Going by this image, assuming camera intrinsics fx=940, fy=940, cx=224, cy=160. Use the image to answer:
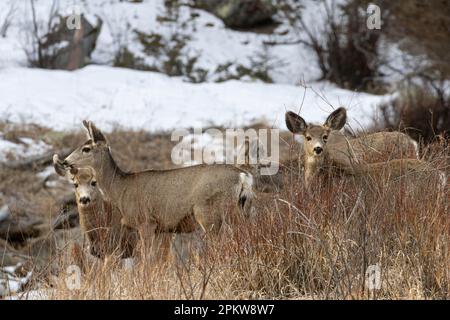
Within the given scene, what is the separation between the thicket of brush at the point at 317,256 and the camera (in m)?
5.82

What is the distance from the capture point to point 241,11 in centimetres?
2292

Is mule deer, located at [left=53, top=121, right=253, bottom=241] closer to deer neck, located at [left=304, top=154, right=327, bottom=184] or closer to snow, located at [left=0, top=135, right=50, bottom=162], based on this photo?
deer neck, located at [left=304, top=154, right=327, bottom=184]

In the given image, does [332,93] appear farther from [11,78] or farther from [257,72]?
[11,78]

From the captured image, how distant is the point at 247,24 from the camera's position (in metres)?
23.0

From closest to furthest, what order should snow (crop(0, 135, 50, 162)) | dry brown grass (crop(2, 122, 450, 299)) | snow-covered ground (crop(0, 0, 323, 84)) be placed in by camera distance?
dry brown grass (crop(2, 122, 450, 299)) < snow (crop(0, 135, 50, 162)) < snow-covered ground (crop(0, 0, 323, 84))

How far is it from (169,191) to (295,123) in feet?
5.04

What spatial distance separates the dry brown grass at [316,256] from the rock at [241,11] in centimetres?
1642

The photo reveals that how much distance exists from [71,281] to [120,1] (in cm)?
1711

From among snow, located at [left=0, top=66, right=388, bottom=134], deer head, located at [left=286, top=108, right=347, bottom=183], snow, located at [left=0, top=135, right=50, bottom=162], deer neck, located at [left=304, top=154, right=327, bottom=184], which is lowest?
snow, located at [left=0, top=66, right=388, bottom=134]

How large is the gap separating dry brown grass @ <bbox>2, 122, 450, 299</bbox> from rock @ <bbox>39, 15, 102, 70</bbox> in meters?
13.4

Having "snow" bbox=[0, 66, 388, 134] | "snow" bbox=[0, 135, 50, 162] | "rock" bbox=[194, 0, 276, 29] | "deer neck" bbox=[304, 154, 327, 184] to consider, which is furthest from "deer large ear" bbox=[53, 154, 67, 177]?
"rock" bbox=[194, 0, 276, 29]

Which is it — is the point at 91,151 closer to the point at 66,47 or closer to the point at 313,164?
the point at 313,164

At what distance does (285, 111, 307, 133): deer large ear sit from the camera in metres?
8.02
